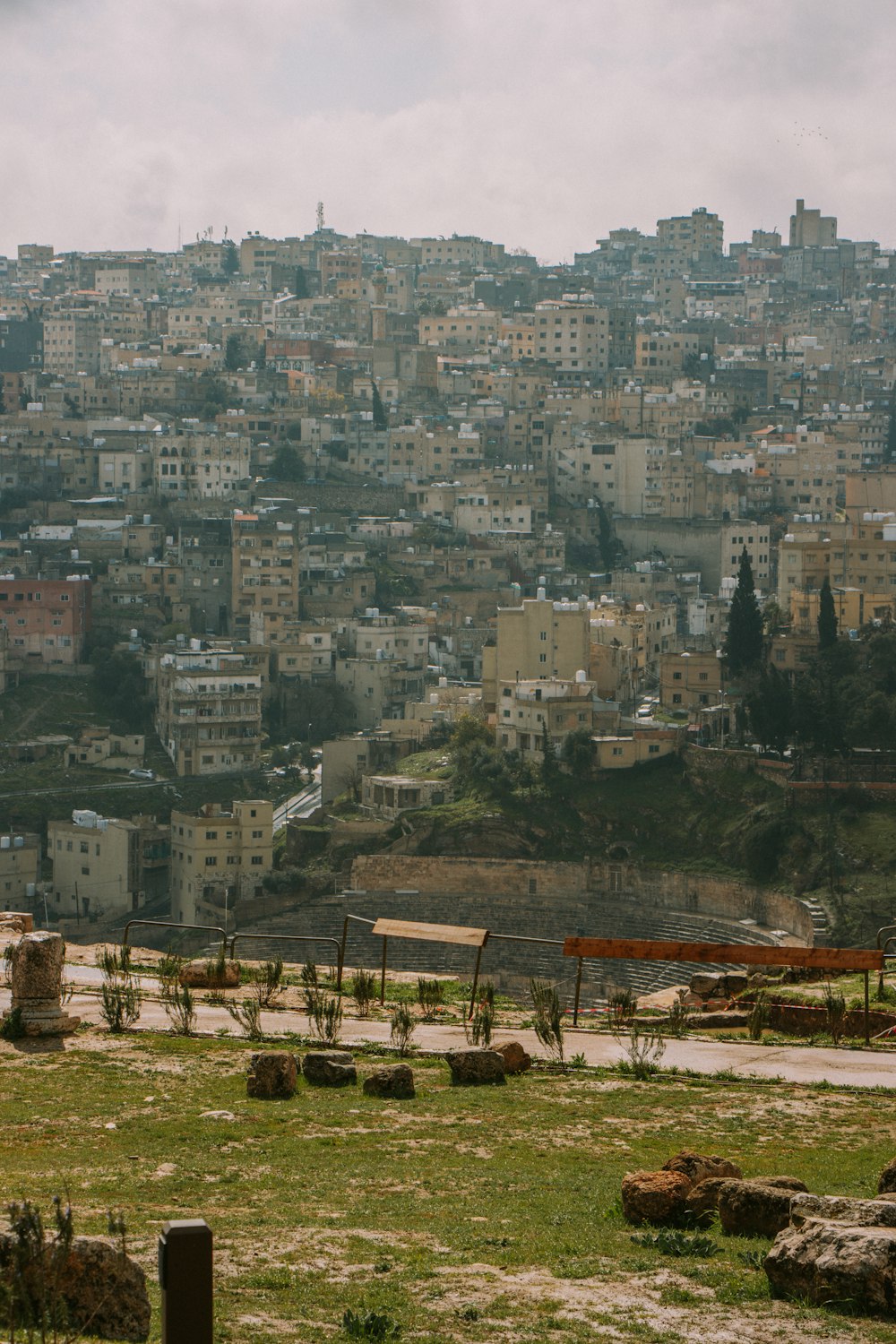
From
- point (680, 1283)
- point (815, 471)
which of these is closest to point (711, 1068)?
point (680, 1283)

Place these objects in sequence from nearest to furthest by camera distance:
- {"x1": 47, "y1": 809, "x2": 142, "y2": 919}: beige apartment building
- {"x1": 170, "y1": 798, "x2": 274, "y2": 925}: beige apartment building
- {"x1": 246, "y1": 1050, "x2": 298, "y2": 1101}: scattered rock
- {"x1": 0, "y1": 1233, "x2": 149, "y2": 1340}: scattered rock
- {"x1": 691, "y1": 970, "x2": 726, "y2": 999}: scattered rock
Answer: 1. {"x1": 0, "y1": 1233, "x2": 149, "y2": 1340}: scattered rock
2. {"x1": 246, "y1": 1050, "x2": 298, "y2": 1101}: scattered rock
3. {"x1": 691, "y1": 970, "x2": 726, "y2": 999}: scattered rock
4. {"x1": 170, "y1": 798, "x2": 274, "y2": 925}: beige apartment building
5. {"x1": 47, "y1": 809, "x2": 142, "y2": 919}: beige apartment building

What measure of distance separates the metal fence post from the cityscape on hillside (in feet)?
131

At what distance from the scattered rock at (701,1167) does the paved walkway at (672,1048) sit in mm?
3353

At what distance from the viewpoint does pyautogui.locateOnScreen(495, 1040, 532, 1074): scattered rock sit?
13.4 m

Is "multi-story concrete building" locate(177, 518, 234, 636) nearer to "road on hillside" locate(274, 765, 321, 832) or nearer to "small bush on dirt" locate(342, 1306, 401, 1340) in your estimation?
"road on hillside" locate(274, 765, 321, 832)

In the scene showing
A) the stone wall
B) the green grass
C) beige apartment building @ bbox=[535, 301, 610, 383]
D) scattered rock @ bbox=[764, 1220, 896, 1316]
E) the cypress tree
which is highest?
beige apartment building @ bbox=[535, 301, 610, 383]

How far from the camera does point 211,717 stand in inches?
2197

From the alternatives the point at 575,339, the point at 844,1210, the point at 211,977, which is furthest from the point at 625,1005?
the point at 575,339

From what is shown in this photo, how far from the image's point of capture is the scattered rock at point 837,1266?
7.90 meters

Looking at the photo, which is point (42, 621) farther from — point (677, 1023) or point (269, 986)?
point (677, 1023)

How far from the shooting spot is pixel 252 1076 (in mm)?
12555

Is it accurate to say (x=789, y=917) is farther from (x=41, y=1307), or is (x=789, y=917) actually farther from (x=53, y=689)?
(x=41, y=1307)

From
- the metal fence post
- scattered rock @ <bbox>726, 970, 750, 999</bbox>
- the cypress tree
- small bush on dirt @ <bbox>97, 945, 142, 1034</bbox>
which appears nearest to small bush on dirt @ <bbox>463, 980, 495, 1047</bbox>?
small bush on dirt @ <bbox>97, 945, 142, 1034</bbox>

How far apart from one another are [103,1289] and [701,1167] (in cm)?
319
